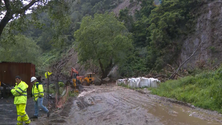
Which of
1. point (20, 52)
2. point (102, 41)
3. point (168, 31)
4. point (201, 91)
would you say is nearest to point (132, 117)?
point (201, 91)

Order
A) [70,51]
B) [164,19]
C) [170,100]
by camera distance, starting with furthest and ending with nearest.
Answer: [70,51] < [164,19] < [170,100]

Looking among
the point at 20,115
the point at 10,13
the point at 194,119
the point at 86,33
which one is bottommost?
the point at 194,119

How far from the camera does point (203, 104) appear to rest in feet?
33.5

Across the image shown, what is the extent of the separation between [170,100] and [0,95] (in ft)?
39.0

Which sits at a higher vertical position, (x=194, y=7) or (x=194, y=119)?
(x=194, y=7)

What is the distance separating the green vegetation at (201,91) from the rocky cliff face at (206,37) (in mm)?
11140

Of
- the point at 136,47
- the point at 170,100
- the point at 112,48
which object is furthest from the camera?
the point at 136,47

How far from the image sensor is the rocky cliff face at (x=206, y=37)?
83.3 ft

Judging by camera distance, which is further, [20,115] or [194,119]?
[194,119]

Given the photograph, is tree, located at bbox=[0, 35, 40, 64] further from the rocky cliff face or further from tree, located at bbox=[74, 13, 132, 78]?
the rocky cliff face

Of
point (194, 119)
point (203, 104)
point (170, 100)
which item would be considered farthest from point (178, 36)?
point (194, 119)

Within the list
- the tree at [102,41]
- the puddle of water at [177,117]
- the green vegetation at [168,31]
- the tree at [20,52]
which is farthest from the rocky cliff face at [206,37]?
the tree at [20,52]

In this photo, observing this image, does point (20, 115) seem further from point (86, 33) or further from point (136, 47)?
point (136, 47)

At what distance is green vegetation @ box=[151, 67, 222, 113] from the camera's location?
32.7 ft
